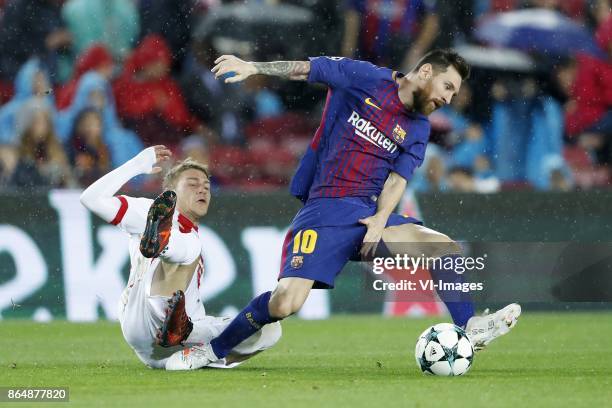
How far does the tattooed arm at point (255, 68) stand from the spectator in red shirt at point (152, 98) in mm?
5589

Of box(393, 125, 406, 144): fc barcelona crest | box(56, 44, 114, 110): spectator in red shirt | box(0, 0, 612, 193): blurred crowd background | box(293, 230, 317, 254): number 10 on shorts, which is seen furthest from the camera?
box(56, 44, 114, 110): spectator in red shirt

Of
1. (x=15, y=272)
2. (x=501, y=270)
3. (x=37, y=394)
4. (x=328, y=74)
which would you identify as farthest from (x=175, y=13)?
(x=37, y=394)

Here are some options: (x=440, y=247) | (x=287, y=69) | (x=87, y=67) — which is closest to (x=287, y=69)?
(x=287, y=69)

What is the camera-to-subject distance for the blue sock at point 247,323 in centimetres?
792

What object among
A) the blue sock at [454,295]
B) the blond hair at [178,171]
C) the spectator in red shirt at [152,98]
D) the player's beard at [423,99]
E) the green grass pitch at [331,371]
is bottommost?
the green grass pitch at [331,371]

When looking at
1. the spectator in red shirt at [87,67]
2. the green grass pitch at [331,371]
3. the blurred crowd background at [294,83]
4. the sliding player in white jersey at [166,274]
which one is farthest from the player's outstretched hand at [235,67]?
the spectator in red shirt at [87,67]

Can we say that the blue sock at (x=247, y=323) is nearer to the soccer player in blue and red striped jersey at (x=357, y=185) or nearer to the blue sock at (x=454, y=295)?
the soccer player in blue and red striped jersey at (x=357, y=185)

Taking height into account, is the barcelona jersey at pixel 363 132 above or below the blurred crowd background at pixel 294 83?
below

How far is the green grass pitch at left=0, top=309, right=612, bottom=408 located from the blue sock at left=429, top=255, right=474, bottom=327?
13.8 inches

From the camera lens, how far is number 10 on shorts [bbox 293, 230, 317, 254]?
8.02 m

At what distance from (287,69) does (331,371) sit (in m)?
1.84

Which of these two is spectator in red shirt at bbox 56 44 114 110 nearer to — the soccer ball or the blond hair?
the blond hair

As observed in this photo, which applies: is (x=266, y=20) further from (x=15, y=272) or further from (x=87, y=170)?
(x=15, y=272)

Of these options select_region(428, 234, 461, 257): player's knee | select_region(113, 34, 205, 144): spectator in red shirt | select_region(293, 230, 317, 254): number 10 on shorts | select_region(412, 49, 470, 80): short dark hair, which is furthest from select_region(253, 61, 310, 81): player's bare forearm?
select_region(113, 34, 205, 144): spectator in red shirt
